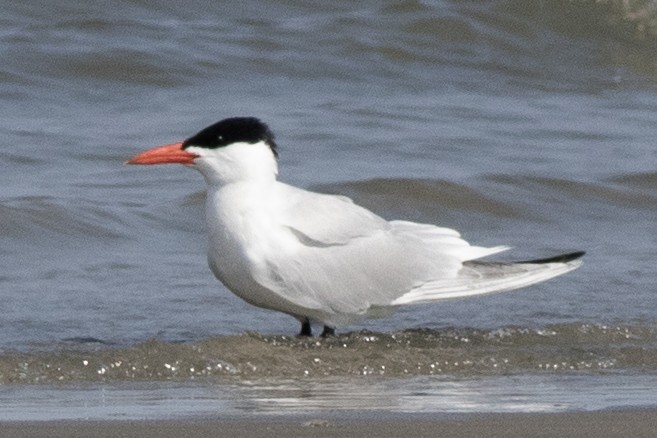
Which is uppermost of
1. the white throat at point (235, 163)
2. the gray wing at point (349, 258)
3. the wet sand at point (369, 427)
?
the white throat at point (235, 163)

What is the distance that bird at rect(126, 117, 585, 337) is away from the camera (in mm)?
6445

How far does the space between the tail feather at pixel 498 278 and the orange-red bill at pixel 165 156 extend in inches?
40.8

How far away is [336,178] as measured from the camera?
9734mm

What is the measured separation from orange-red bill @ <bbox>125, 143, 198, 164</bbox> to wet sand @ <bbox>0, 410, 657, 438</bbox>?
191 cm

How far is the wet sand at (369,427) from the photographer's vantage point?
176 inches

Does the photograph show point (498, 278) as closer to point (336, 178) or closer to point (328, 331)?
point (328, 331)

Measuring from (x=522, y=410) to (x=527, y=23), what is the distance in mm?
10457

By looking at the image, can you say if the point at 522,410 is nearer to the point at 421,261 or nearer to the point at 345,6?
the point at 421,261

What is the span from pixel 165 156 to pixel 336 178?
3331 millimetres

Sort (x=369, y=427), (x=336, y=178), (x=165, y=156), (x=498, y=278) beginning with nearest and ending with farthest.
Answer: (x=369, y=427) → (x=165, y=156) → (x=498, y=278) → (x=336, y=178)

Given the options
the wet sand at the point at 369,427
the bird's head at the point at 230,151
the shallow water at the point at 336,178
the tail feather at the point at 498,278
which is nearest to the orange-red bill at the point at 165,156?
the bird's head at the point at 230,151

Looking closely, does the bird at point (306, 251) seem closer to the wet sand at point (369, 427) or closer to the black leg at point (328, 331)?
the black leg at point (328, 331)

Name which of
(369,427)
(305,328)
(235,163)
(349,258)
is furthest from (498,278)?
(369,427)

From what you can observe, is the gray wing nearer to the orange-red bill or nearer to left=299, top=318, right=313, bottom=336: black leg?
left=299, top=318, right=313, bottom=336: black leg
